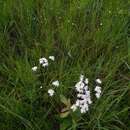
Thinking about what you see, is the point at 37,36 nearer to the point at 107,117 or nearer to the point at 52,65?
the point at 52,65

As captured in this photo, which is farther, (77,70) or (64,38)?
(64,38)

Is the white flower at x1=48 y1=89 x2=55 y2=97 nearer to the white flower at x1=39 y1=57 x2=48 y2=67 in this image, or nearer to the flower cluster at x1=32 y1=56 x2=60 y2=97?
the flower cluster at x1=32 y1=56 x2=60 y2=97

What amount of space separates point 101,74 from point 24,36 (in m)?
0.55

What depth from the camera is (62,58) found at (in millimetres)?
2131

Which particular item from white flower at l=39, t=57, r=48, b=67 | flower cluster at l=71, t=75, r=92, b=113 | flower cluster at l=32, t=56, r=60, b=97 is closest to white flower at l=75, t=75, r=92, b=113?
flower cluster at l=71, t=75, r=92, b=113

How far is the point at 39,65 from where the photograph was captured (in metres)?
2.05

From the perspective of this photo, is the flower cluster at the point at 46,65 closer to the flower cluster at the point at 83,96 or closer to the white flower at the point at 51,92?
the white flower at the point at 51,92

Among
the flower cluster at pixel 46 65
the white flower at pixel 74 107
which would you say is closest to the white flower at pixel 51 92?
the flower cluster at pixel 46 65

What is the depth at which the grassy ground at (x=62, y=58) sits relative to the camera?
1.92 metres

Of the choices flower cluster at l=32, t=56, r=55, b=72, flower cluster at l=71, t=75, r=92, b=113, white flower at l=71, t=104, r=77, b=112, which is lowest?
white flower at l=71, t=104, r=77, b=112

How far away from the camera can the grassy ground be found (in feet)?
6.31

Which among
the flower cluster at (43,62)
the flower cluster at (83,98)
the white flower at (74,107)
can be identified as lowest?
the white flower at (74,107)

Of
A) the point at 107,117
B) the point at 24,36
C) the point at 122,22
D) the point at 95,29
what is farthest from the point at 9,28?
the point at 107,117

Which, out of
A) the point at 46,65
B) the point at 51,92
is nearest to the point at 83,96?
the point at 51,92
